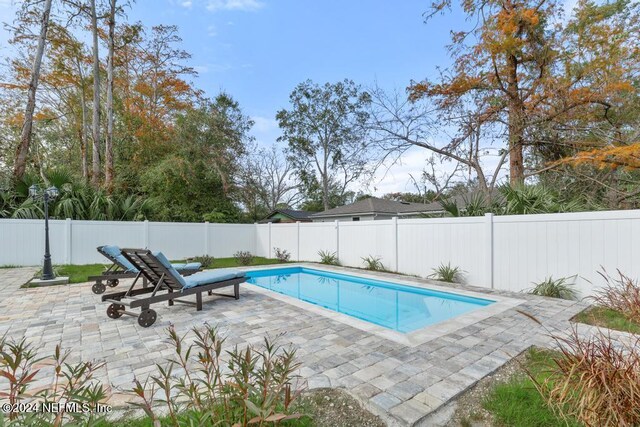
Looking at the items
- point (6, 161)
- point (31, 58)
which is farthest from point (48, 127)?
point (6, 161)

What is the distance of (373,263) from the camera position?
10055 millimetres

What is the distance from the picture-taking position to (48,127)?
2062 centimetres

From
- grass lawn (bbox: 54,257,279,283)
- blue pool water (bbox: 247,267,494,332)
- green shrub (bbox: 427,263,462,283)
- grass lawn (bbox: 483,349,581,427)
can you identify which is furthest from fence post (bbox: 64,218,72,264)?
grass lawn (bbox: 483,349,581,427)

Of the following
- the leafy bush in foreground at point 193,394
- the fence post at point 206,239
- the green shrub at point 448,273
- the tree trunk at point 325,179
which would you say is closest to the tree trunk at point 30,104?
the fence post at point 206,239

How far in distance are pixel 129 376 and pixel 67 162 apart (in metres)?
25.4

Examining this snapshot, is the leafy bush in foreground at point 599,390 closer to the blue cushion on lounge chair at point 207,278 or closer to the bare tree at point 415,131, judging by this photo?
the blue cushion on lounge chair at point 207,278

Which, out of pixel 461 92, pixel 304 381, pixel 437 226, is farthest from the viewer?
pixel 461 92

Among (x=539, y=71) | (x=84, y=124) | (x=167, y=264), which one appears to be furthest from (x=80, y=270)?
(x=539, y=71)

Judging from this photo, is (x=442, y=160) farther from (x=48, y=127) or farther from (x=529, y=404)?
(x=48, y=127)

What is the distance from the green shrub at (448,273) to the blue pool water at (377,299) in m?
1.05

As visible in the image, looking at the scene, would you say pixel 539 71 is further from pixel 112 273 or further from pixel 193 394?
pixel 112 273

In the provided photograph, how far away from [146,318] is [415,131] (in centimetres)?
999

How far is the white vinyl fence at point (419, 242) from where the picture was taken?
576cm

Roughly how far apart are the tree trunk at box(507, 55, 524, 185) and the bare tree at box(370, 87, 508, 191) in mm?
485
